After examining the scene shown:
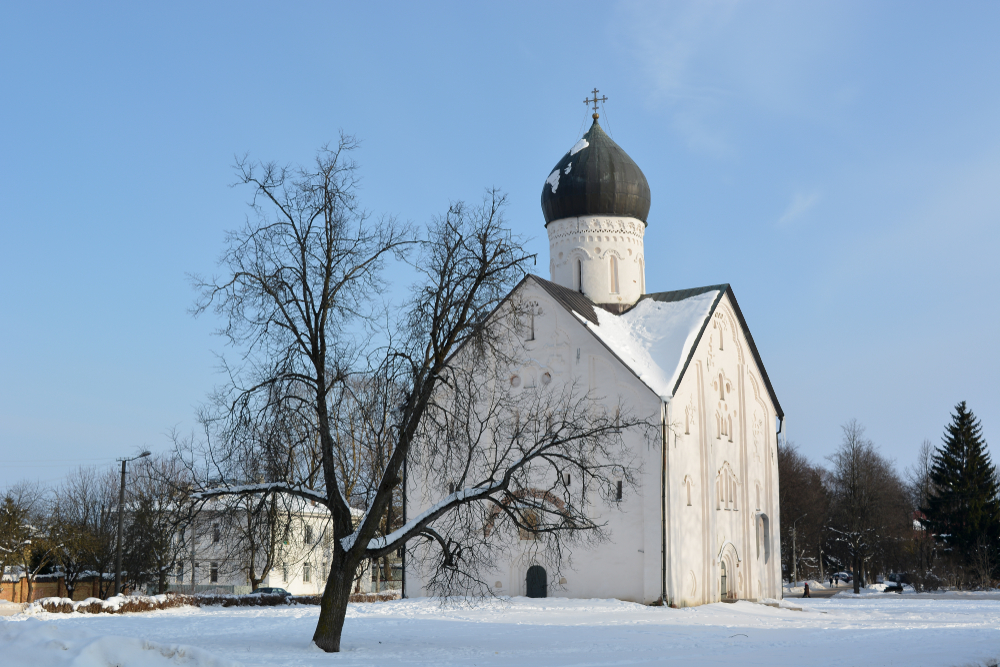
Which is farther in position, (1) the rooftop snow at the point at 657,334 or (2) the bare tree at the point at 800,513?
(2) the bare tree at the point at 800,513

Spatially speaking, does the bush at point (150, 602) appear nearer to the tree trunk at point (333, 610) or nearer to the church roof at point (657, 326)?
the tree trunk at point (333, 610)

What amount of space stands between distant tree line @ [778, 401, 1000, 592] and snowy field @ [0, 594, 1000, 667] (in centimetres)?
1931

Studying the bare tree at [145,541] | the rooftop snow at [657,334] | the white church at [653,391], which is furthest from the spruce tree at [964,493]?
the bare tree at [145,541]

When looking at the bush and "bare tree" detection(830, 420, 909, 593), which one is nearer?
the bush

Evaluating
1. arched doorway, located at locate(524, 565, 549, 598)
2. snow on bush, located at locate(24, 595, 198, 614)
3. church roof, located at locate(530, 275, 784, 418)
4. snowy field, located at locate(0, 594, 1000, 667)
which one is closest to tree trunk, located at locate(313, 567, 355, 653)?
snowy field, located at locate(0, 594, 1000, 667)

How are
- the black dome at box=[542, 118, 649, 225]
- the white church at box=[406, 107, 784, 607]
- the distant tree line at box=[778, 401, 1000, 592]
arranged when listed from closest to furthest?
the white church at box=[406, 107, 784, 607]
the black dome at box=[542, 118, 649, 225]
the distant tree line at box=[778, 401, 1000, 592]

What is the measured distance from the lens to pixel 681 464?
2556 cm

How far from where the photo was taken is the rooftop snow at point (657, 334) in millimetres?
25766

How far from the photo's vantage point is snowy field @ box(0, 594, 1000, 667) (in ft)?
25.6

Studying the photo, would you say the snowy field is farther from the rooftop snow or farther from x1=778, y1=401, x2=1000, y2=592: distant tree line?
x1=778, y1=401, x2=1000, y2=592: distant tree line

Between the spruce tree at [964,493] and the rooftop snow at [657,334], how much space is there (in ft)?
72.9

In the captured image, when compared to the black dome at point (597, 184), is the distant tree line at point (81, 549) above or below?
below

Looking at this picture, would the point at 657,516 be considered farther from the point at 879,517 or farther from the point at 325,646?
the point at 879,517

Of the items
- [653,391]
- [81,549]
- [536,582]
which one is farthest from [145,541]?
[653,391]
